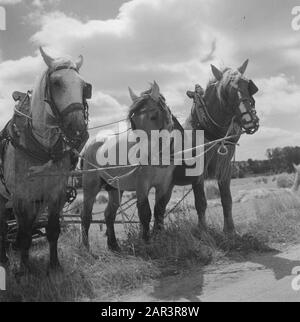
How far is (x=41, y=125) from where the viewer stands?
17.6ft

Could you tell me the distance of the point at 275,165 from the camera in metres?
62.3

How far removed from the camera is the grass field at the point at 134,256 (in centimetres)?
519

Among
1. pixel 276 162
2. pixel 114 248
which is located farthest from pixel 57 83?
pixel 276 162

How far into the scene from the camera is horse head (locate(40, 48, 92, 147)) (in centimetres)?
477

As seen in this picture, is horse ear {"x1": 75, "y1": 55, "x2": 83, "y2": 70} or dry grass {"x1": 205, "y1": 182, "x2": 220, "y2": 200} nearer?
horse ear {"x1": 75, "y1": 55, "x2": 83, "y2": 70}

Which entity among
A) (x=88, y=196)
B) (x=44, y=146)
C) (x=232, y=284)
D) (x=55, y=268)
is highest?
(x=44, y=146)

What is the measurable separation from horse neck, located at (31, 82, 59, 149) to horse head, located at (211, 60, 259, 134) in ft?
9.55

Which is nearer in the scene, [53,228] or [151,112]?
[53,228]

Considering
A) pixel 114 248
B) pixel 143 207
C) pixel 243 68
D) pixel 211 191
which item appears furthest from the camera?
pixel 211 191

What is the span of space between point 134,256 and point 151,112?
77.9 inches

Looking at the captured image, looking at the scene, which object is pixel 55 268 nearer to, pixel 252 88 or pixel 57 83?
pixel 57 83

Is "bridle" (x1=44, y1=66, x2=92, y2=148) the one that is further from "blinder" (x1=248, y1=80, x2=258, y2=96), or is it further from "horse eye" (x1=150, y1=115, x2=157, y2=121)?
"blinder" (x1=248, y1=80, x2=258, y2=96)

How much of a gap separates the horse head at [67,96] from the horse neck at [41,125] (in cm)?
14

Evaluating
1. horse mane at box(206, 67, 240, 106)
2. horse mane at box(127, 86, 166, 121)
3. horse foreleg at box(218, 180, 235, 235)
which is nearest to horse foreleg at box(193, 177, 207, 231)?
horse foreleg at box(218, 180, 235, 235)
